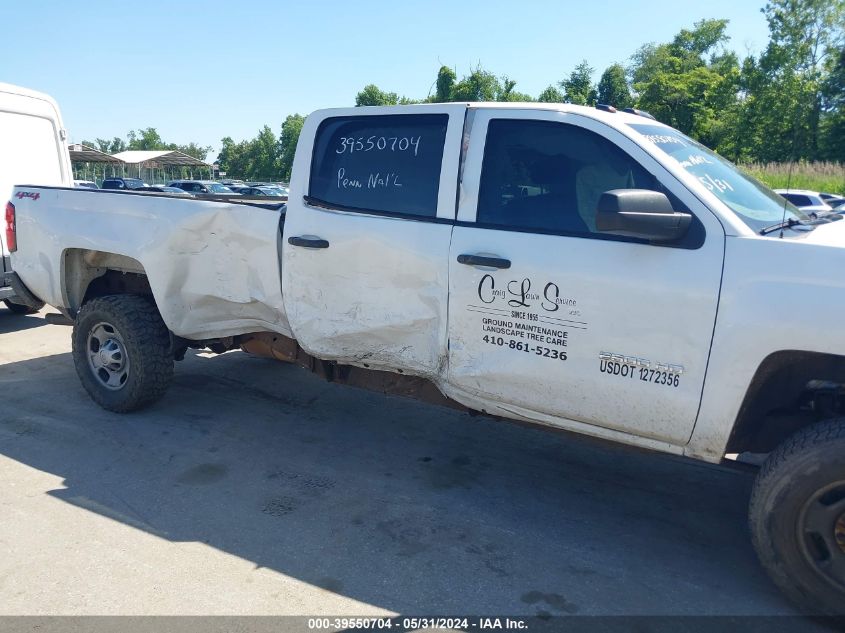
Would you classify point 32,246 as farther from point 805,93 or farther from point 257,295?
point 805,93

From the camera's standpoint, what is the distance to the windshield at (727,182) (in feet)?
10.7

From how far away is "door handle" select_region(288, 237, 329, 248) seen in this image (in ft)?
13.2

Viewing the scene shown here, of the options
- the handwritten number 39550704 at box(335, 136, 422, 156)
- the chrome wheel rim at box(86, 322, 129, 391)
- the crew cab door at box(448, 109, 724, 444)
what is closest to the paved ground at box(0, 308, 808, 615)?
the chrome wheel rim at box(86, 322, 129, 391)

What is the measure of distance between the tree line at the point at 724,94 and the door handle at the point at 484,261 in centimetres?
150

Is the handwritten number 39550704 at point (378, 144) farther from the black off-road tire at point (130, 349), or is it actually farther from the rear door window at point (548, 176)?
the black off-road tire at point (130, 349)

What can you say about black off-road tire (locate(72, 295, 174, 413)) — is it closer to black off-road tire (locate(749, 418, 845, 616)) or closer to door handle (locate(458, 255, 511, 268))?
door handle (locate(458, 255, 511, 268))

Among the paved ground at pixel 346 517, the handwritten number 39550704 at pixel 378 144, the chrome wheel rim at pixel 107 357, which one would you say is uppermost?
the handwritten number 39550704 at pixel 378 144

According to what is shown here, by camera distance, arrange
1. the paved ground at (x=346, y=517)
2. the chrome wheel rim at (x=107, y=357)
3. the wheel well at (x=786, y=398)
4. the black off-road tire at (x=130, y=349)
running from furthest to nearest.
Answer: the chrome wheel rim at (x=107, y=357) < the black off-road tire at (x=130, y=349) < the paved ground at (x=346, y=517) < the wheel well at (x=786, y=398)

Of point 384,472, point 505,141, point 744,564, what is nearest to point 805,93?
point 505,141

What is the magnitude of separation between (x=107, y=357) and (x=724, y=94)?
43.3m

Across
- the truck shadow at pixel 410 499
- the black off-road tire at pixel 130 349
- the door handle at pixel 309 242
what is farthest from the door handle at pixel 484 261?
the black off-road tire at pixel 130 349

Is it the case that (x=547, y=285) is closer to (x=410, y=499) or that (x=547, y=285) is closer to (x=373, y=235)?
(x=373, y=235)

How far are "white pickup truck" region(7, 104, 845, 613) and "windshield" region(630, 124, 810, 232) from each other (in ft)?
0.07

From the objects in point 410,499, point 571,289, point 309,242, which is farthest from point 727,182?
point 410,499
